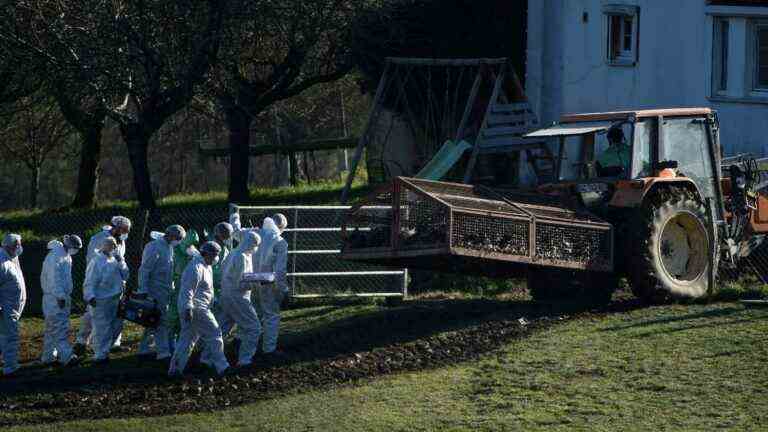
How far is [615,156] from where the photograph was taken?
675 inches

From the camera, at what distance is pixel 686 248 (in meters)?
→ 17.5

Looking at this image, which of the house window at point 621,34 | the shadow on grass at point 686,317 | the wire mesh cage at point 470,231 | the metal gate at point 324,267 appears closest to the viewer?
the wire mesh cage at point 470,231

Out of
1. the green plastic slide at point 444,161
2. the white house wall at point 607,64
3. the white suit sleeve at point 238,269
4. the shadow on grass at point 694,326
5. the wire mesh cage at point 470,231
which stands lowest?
the shadow on grass at point 694,326

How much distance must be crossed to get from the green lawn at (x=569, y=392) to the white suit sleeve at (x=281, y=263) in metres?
2.23

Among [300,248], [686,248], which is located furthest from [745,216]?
[300,248]

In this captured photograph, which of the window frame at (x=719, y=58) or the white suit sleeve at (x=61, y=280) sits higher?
the window frame at (x=719, y=58)

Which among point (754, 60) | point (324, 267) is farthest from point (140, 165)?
point (754, 60)

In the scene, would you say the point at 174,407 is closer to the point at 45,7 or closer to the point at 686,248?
the point at 686,248

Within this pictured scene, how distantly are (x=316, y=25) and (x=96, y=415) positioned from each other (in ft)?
40.9

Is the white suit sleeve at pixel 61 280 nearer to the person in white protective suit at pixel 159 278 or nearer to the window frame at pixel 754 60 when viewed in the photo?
the person in white protective suit at pixel 159 278

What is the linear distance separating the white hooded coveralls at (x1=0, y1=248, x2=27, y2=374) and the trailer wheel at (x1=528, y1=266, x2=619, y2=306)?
6003 millimetres

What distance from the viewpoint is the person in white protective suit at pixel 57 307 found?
1700 cm

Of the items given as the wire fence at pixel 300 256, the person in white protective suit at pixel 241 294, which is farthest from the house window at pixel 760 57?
the person in white protective suit at pixel 241 294

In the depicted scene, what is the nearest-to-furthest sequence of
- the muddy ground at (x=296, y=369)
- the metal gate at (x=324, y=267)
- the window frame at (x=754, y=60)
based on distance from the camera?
Answer: the muddy ground at (x=296, y=369) → the metal gate at (x=324, y=267) → the window frame at (x=754, y=60)
